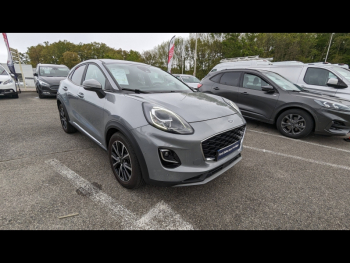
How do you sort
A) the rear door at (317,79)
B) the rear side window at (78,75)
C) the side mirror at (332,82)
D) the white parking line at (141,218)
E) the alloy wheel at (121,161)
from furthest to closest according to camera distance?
the rear door at (317,79), the side mirror at (332,82), the rear side window at (78,75), the alloy wheel at (121,161), the white parking line at (141,218)

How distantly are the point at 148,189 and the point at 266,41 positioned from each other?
42507 millimetres

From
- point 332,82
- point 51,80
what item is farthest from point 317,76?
point 51,80

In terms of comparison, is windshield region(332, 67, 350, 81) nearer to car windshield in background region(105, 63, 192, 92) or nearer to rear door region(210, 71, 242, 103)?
rear door region(210, 71, 242, 103)

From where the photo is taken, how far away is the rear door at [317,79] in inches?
203

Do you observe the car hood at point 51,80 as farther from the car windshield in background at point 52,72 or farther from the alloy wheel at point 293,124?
the alloy wheel at point 293,124

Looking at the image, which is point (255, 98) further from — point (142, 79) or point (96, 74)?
point (96, 74)

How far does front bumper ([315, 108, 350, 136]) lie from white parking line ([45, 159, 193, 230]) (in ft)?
12.5

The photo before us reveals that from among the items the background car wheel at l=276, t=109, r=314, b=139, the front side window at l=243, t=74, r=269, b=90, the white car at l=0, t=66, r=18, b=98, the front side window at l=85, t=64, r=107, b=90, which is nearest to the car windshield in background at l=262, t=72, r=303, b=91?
the front side window at l=243, t=74, r=269, b=90

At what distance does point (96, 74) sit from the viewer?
271cm

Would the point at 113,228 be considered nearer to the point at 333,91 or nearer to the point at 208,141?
the point at 208,141

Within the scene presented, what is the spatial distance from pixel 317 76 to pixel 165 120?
6.07 m

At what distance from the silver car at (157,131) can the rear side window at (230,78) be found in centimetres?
310

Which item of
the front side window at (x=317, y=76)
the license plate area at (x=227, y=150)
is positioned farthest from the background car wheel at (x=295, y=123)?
A: the license plate area at (x=227, y=150)
